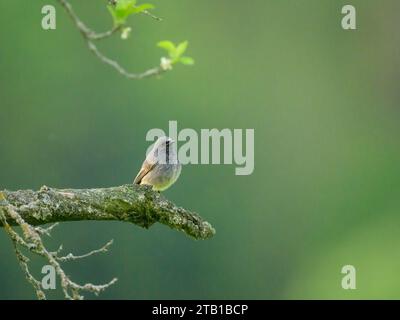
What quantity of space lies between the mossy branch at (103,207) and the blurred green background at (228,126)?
2126 cm

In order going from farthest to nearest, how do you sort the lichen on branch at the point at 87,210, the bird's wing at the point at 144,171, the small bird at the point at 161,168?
the bird's wing at the point at 144,171
the small bird at the point at 161,168
the lichen on branch at the point at 87,210

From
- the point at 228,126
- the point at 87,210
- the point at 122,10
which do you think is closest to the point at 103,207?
the point at 87,210

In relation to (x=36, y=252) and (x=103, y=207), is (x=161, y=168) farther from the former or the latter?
(x=36, y=252)

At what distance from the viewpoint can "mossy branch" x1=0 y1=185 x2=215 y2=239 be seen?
31.6 feet

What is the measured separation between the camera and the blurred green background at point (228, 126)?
35000mm

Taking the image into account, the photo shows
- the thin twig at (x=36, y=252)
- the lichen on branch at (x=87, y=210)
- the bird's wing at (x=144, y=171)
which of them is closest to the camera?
the thin twig at (x=36, y=252)

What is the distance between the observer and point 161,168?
44.5ft

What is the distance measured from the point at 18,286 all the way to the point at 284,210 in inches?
401

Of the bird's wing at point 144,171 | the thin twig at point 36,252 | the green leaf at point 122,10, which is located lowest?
the thin twig at point 36,252

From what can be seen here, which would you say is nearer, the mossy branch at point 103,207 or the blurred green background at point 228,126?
the mossy branch at point 103,207

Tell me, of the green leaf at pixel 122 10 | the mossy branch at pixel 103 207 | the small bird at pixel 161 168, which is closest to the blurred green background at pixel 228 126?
the small bird at pixel 161 168

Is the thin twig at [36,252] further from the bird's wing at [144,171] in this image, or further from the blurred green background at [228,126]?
the blurred green background at [228,126]

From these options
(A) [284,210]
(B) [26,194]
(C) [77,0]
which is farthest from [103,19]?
(B) [26,194]

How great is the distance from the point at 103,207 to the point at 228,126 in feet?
95.5
